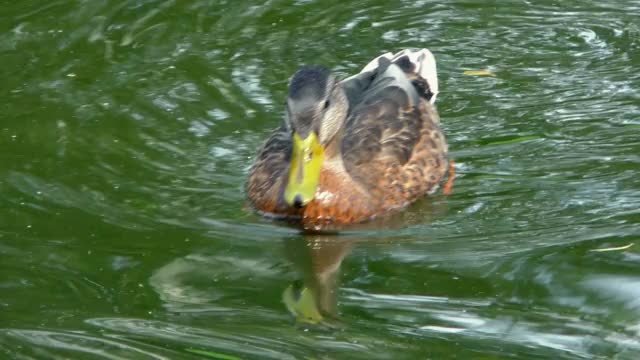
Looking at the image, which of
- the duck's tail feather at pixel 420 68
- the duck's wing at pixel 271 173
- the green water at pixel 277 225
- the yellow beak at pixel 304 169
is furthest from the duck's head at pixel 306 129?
the duck's tail feather at pixel 420 68

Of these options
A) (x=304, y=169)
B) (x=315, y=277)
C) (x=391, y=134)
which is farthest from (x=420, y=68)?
(x=315, y=277)

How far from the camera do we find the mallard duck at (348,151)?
28.4 feet

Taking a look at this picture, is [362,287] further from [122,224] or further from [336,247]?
[122,224]

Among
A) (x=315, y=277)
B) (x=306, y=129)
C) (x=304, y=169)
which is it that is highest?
(x=306, y=129)

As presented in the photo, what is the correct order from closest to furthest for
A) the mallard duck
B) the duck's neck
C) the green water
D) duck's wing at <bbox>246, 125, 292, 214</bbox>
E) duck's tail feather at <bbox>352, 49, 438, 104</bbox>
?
the green water → the mallard duck → duck's wing at <bbox>246, 125, 292, 214</bbox> → the duck's neck → duck's tail feather at <bbox>352, 49, 438, 104</bbox>

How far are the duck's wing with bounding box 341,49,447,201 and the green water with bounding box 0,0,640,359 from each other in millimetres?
240

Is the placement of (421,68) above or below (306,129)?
below

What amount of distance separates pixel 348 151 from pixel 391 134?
1.31ft

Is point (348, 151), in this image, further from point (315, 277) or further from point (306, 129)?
point (315, 277)

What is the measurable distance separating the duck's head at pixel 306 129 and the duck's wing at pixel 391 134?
0.57 meters

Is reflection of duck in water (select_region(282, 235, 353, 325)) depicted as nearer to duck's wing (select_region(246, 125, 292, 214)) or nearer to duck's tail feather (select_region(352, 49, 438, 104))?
duck's wing (select_region(246, 125, 292, 214))

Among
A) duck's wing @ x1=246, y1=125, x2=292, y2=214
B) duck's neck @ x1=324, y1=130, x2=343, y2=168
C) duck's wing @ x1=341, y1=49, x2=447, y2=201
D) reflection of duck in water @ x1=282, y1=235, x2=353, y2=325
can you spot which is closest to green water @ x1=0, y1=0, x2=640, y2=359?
reflection of duck in water @ x1=282, y1=235, x2=353, y2=325

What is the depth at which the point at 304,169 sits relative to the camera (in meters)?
8.66

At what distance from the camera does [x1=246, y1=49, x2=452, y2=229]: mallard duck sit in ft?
28.4
